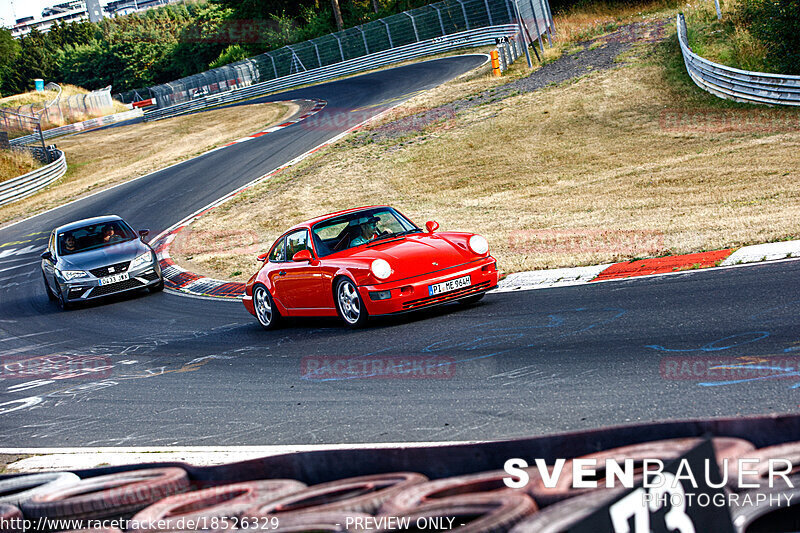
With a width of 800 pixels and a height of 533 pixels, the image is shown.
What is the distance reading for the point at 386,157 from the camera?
27.4 metres

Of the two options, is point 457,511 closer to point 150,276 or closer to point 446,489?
point 446,489

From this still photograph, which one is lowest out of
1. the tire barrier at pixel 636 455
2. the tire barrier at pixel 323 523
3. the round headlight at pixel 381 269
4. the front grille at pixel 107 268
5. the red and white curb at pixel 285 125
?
the front grille at pixel 107 268

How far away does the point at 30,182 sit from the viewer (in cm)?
3684

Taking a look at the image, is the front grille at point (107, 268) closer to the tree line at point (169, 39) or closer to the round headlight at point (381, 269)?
the round headlight at point (381, 269)

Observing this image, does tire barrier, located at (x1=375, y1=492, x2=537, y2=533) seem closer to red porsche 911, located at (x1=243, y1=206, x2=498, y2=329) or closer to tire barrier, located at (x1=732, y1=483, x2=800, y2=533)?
tire barrier, located at (x1=732, y1=483, x2=800, y2=533)

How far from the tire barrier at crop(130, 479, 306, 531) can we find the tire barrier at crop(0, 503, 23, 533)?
0.83 m

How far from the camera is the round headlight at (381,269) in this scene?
30.6 ft

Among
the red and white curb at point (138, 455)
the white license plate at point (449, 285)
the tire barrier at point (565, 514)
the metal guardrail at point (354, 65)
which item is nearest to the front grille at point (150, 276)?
the white license plate at point (449, 285)

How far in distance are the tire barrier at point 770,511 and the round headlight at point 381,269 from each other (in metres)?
6.63

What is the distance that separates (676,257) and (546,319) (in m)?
2.96

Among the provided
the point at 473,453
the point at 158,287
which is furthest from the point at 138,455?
the point at 158,287

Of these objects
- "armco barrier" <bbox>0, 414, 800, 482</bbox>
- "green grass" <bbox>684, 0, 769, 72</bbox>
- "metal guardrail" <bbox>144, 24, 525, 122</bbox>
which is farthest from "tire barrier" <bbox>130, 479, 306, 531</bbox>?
"metal guardrail" <bbox>144, 24, 525, 122</bbox>

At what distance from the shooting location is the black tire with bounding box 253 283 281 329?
36.7 feet

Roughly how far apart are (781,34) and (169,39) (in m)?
85.5
